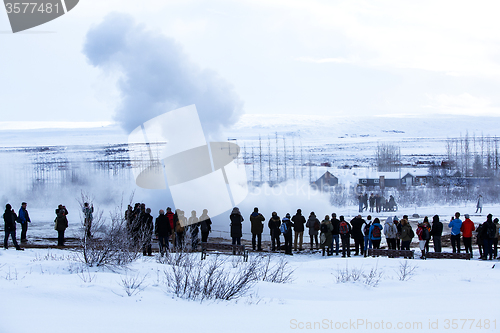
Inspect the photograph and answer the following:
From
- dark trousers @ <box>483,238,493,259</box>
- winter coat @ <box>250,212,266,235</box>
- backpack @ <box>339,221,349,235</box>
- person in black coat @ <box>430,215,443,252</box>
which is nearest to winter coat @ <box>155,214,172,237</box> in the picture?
winter coat @ <box>250,212,266,235</box>

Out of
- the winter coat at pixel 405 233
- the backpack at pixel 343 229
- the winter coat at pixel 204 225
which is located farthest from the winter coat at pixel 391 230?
the winter coat at pixel 204 225

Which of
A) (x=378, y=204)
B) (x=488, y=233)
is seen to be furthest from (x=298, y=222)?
(x=378, y=204)

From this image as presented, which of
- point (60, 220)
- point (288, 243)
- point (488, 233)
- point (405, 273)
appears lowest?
point (405, 273)

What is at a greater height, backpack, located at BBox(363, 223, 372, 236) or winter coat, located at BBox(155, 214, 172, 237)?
winter coat, located at BBox(155, 214, 172, 237)

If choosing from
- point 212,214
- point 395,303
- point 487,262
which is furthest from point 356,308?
point 212,214

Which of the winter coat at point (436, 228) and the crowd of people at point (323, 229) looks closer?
the crowd of people at point (323, 229)

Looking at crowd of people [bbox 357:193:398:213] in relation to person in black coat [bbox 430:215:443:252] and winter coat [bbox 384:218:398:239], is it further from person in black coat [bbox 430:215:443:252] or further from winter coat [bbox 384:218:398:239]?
winter coat [bbox 384:218:398:239]

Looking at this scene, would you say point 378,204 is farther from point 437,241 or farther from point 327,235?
point 327,235

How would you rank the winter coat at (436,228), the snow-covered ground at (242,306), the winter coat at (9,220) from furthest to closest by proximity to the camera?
the winter coat at (436,228), the winter coat at (9,220), the snow-covered ground at (242,306)

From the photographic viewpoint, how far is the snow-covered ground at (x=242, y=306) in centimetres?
489

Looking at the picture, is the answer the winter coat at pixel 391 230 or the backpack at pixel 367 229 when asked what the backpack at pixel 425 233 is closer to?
the winter coat at pixel 391 230

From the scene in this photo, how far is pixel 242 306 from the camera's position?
607 centimetres

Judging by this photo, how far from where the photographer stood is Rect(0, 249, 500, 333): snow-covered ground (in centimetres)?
489

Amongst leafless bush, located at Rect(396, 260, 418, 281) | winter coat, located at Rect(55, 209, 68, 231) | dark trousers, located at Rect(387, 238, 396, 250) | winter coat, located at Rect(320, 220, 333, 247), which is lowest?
leafless bush, located at Rect(396, 260, 418, 281)
